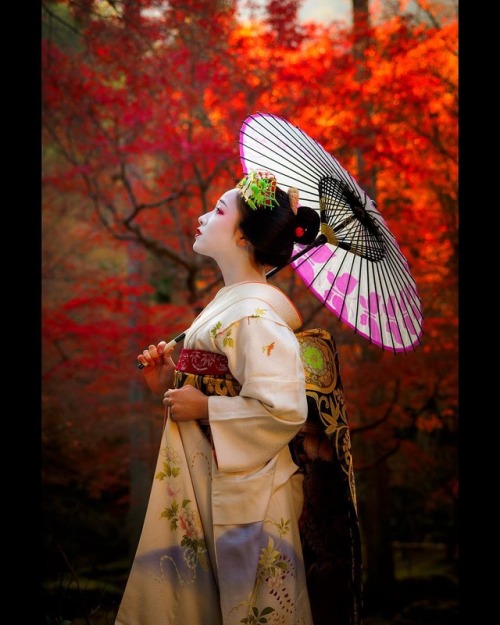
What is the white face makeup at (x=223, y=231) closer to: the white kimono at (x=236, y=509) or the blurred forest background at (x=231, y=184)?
the white kimono at (x=236, y=509)

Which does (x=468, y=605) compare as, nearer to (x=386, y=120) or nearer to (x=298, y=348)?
(x=298, y=348)

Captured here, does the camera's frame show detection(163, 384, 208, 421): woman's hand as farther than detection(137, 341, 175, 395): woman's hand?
No

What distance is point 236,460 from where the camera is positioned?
2.12 m

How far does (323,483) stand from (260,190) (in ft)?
3.12

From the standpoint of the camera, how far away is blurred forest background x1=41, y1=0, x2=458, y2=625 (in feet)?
20.4

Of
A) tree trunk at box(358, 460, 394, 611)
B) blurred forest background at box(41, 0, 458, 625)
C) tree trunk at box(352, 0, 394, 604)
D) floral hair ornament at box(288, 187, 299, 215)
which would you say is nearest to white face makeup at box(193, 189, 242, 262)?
floral hair ornament at box(288, 187, 299, 215)

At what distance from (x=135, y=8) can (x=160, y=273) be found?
324cm

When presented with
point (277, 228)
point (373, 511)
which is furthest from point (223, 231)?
point (373, 511)

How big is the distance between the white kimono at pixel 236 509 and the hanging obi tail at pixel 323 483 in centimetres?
5

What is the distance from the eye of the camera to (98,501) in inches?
283

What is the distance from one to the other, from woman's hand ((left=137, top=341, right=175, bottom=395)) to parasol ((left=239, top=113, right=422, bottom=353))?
0.56 metres

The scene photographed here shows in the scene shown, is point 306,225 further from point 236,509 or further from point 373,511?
point 373,511

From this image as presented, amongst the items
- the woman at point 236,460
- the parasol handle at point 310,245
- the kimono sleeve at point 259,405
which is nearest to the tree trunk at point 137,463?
the parasol handle at point 310,245

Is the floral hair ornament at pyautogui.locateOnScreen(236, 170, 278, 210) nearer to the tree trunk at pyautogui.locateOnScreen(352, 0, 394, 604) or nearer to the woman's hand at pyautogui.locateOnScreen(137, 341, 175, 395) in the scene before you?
the woman's hand at pyautogui.locateOnScreen(137, 341, 175, 395)
